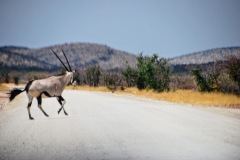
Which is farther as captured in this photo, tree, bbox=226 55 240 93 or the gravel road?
tree, bbox=226 55 240 93

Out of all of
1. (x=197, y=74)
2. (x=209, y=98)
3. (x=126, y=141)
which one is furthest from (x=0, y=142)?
(x=197, y=74)

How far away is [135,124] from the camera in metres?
11.9

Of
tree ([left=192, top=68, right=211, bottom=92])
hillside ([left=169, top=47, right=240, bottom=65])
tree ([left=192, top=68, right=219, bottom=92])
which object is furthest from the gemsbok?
hillside ([left=169, top=47, right=240, bottom=65])

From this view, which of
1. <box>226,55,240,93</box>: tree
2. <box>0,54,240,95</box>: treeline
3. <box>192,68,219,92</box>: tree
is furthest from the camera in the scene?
<box>192,68,219,92</box>: tree

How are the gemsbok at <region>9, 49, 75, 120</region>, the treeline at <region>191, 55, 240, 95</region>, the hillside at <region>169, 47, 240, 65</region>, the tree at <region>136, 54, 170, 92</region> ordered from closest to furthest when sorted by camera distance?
the gemsbok at <region>9, 49, 75, 120</region> → the treeline at <region>191, 55, 240, 95</region> → the tree at <region>136, 54, 170, 92</region> → the hillside at <region>169, 47, 240, 65</region>

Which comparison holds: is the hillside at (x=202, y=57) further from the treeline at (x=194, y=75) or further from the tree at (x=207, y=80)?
the tree at (x=207, y=80)

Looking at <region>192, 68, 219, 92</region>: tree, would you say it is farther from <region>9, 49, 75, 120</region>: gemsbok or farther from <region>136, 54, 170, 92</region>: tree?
<region>9, 49, 75, 120</region>: gemsbok

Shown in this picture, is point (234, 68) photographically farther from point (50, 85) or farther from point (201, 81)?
point (50, 85)

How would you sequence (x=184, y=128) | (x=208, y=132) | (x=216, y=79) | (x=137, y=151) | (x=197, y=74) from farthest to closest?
1. (x=197, y=74)
2. (x=216, y=79)
3. (x=184, y=128)
4. (x=208, y=132)
5. (x=137, y=151)

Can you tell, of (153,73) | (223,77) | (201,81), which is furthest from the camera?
(153,73)

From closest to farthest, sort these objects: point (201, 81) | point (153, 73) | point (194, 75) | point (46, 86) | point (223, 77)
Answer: point (46, 86)
point (223, 77)
point (201, 81)
point (194, 75)
point (153, 73)

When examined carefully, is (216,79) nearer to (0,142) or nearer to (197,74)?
(197,74)

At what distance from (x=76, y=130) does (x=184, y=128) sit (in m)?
3.18

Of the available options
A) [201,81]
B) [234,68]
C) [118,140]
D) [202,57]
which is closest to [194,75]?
[201,81]
